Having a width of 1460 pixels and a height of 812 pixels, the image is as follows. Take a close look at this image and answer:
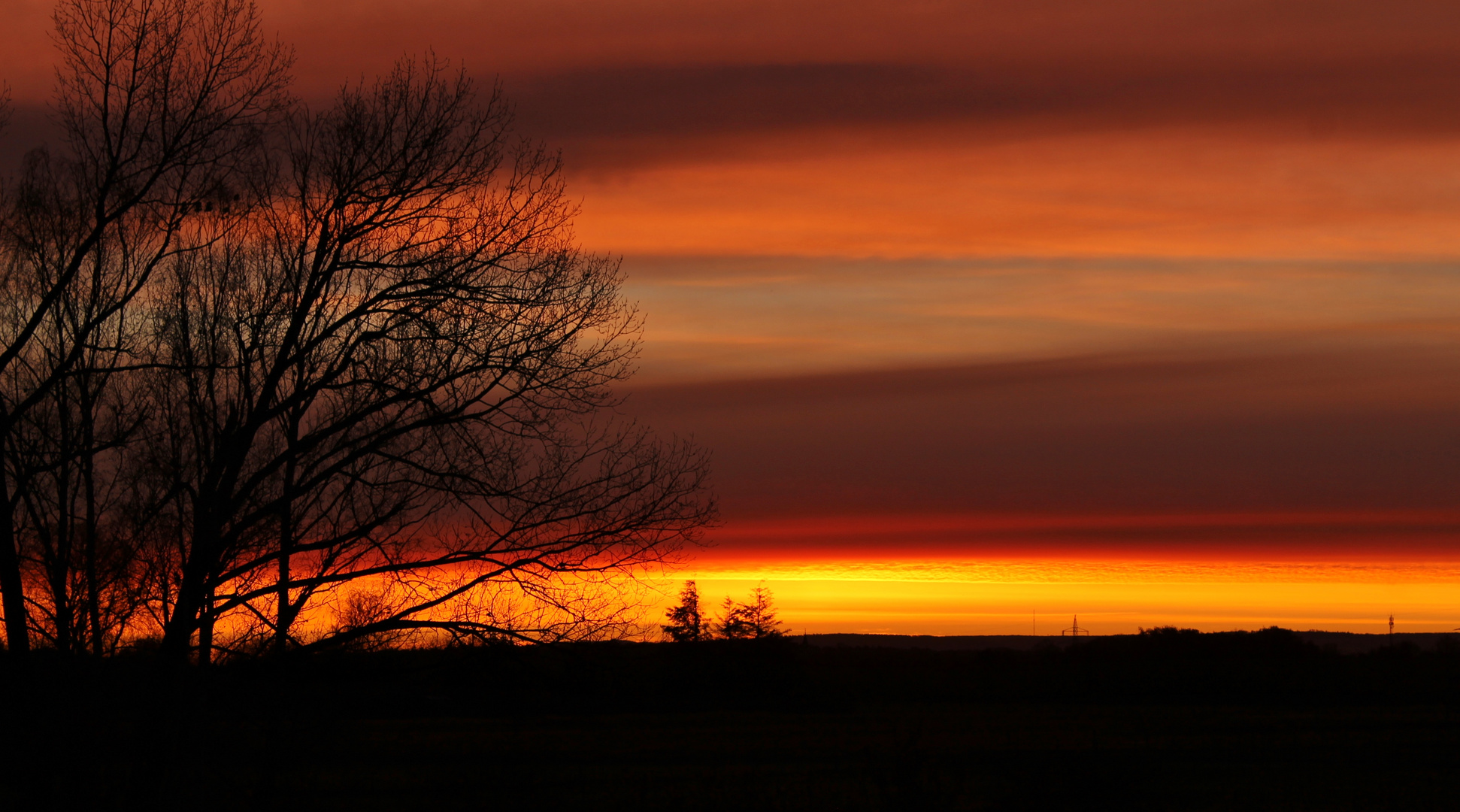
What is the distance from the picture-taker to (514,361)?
14.8 m

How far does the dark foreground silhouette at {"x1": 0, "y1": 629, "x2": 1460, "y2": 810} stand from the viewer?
14945mm

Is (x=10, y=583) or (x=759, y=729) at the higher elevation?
(x=10, y=583)

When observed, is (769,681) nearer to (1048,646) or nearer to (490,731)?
(490,731)

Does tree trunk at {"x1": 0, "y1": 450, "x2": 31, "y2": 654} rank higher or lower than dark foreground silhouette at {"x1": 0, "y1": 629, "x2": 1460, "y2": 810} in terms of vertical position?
higher

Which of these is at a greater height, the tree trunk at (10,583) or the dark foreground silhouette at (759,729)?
the tree trunk at (10,583)

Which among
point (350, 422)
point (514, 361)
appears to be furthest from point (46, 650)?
point (514, 361)

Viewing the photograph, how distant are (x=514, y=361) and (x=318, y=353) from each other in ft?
7.96

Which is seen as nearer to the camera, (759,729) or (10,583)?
(10,583)

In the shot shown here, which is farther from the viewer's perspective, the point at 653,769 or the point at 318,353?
the point at 653,769

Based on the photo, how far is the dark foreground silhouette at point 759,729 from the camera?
14.9 m

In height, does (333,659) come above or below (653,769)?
above

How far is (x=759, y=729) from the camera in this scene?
8319cm

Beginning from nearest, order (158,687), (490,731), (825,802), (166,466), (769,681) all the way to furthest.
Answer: (158,687) < (166,466) < (825,802) < (490,731) < (769,681)

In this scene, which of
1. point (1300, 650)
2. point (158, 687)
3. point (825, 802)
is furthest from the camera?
point (1300, 650)
